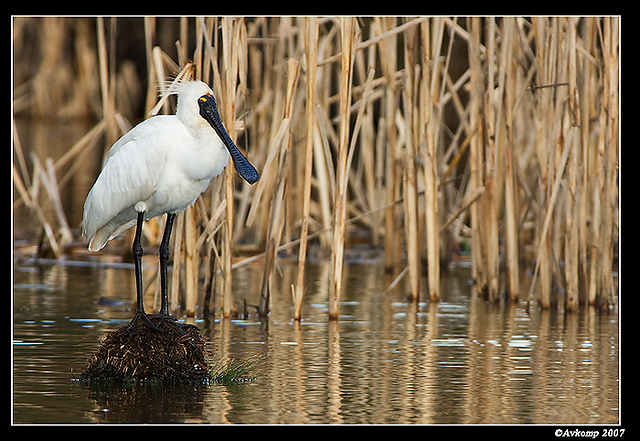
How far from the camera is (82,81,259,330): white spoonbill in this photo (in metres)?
7.75

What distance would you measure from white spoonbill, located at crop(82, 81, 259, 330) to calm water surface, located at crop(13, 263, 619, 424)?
0.93 m

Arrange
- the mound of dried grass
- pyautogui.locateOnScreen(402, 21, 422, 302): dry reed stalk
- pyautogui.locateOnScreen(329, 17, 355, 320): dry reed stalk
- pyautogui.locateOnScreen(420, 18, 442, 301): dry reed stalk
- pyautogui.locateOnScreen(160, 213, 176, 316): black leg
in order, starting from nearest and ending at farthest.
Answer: the mound of dried grass, pyautogui.locateOnScreen(160, 213, 176, 316): black leg, pyautogui.locateOnScreen(329, 17, 355, 320): dry reed stalk, pyautogui.locateOnScreen(420, 18, 442, 301): dry reed stalk, pyautogui.locateOnScreen(402, 21, 422, 302): dry reed stalk

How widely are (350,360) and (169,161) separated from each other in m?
2.12

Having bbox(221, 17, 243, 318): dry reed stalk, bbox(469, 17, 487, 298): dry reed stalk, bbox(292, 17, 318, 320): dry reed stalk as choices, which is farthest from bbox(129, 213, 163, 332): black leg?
bbox(469, 17, 487, 298): dry reed stalk

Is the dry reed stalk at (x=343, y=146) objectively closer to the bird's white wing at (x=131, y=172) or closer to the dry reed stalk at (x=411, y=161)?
the dry reed stalk at (x=411, y=161)

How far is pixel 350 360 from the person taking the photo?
852 cm

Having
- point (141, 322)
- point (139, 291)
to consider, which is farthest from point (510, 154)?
point (141, 322)

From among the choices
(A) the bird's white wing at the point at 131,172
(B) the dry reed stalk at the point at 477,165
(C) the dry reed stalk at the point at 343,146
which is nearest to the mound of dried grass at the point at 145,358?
(A) the bird's white wing at the point at 131,172

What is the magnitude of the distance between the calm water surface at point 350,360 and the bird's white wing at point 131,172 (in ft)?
3.82

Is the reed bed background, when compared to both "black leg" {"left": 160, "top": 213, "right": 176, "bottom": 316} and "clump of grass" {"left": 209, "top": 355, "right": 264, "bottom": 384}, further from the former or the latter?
"clump of grass" {"left": 209, "top": 355, "right": 264, "bottom": 384}

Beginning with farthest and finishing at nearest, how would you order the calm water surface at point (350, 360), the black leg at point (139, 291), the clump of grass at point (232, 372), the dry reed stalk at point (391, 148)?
the dry reed stalk at point (391, 148), the clump of grass at point (232, 372), the black leg at point (139, 291), the calm water surface at point (350, 360)

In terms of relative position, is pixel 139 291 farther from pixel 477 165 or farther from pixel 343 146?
pixel 477 165

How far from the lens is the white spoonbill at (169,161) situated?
7.75 meters

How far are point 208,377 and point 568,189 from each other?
4.33 m
